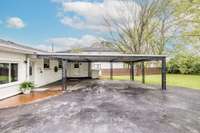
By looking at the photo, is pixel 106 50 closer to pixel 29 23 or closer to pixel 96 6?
pixel 96 6

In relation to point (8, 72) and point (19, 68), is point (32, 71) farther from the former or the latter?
point (8, 72)

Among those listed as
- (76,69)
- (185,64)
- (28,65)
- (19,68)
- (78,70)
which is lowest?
(78,70)

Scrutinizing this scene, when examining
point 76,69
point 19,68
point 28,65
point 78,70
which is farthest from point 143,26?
point 19,68

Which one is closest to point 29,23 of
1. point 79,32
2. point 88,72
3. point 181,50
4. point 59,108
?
point 79,32

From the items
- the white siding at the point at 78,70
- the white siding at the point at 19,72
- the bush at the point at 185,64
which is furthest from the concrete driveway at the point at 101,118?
the white siding at the point at 78,70

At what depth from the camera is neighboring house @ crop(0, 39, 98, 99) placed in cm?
961

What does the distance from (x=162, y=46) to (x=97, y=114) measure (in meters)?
19.9

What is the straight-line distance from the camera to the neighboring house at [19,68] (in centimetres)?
961

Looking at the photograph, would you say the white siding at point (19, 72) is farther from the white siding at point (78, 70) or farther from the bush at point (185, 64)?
the bush at point (185, 64)

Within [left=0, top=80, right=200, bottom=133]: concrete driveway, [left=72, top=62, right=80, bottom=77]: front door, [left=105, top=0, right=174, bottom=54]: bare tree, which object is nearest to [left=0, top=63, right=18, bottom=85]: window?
[left=0, top=80, right=200, bottom=133]: concrete driveway

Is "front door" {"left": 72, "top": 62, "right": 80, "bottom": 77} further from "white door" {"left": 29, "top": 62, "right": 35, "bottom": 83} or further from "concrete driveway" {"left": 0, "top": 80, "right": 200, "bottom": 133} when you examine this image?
"concrete driveway" {"left": 0, "top": 80, "right": 200, "bottom": 133}

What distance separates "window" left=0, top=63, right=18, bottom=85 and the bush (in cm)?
Answer: 1678

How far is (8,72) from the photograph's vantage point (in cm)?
1021

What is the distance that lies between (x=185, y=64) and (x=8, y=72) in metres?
23.0
